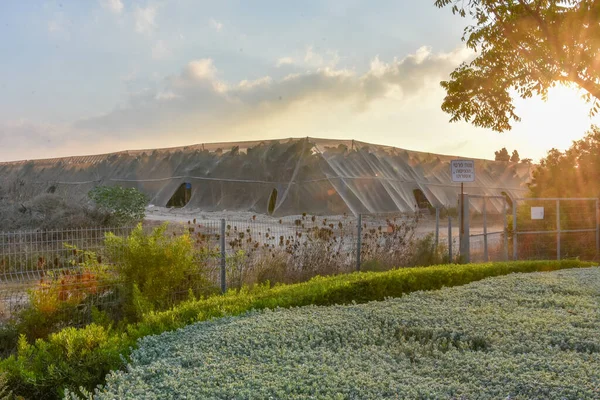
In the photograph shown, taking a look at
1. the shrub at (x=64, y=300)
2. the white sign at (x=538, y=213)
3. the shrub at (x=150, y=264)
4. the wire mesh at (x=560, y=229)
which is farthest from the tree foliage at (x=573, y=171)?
the shrub at (x=64, y=300)

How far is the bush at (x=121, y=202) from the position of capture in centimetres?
1804

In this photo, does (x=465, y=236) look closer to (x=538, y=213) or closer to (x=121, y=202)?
(x=538, y=213)

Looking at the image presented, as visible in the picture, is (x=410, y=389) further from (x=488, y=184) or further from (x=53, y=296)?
(x=488, y=184)

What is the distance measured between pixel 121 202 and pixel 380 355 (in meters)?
15.5

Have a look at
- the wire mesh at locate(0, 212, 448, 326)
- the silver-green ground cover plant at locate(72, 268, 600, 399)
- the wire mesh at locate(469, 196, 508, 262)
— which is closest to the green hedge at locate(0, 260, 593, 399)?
the silver-green ground cover plant at locate(72, 268, 600, 399)

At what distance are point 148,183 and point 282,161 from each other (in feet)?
33.5

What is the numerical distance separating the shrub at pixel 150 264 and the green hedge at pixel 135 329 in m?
0.79

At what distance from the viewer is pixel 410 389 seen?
11.7 feet

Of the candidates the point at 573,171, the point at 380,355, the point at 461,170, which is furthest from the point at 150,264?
the point at 573,171

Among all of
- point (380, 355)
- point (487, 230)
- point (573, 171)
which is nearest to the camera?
point (380, 355)

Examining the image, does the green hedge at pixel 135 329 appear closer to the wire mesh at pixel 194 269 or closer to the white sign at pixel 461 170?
the wire mesh at pixel 194 269

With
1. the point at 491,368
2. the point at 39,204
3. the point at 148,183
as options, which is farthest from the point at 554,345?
the point at 148,183

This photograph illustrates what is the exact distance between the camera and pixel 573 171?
18328 millimetres

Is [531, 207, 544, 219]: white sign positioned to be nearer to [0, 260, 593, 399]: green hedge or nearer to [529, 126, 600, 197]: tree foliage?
[529, 126, 600, 197]: tree foliage
